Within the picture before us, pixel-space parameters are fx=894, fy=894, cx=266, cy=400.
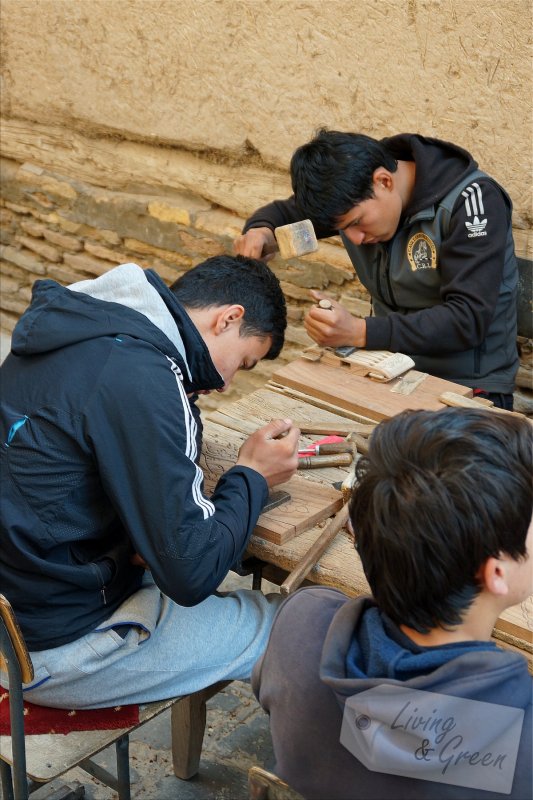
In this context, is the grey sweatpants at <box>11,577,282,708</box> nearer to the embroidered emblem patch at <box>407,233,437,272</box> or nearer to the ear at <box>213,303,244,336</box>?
the ear at <box>213,303,244,336</box>

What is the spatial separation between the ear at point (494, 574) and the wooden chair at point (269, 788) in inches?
16.8

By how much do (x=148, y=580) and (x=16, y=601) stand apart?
375 millimetres

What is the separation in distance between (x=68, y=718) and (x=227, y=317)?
105 cm

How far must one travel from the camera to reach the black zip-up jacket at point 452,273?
9.77 feet

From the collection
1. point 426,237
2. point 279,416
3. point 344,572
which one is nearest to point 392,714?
point 344,572

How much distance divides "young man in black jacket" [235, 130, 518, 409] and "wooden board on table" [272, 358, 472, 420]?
0.16 meters

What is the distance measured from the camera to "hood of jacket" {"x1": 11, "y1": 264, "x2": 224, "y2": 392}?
2076 millimetres

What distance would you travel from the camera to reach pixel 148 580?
233 centimetres

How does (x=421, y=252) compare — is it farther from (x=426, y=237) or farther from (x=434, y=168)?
(x=434, y=168)

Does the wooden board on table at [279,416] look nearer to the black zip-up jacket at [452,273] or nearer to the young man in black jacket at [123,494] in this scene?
the young man in black jacket at [123,494]

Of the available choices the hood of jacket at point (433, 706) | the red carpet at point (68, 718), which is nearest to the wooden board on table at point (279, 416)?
the red carpet at point (68, 718)

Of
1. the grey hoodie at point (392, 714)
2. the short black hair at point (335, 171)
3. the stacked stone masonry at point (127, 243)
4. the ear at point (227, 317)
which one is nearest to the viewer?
the grey hoodie at point (392, 714)

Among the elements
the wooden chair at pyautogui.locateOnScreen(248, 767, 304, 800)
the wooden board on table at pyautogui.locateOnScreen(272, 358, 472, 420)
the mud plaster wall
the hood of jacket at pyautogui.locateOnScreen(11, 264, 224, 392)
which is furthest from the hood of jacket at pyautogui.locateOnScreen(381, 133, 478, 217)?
the wooden chair at pyautogui.locateOnScreen(248, 767, 304, 800)

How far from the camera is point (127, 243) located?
5.31 meters
